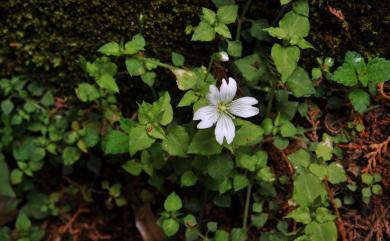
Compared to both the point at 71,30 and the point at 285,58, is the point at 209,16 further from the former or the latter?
the point at 71,30

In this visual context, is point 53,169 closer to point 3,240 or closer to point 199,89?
point 3,240

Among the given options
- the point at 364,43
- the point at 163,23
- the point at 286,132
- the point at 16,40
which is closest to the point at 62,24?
the point at 16,40

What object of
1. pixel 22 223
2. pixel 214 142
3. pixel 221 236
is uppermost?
pixel 214 142

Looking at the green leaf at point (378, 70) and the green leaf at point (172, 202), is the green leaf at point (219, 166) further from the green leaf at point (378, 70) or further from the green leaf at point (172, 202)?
the green leaf at point (378, 70)

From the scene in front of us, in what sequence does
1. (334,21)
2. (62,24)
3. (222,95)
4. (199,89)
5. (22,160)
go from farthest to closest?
(22,160)
(62,24)
(334,21)
(199,89)
(222,95)

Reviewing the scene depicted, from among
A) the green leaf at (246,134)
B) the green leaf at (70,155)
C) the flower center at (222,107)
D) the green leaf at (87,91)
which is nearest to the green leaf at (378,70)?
the green leaf at (246,134)

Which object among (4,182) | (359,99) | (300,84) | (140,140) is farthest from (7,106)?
(359,99)
